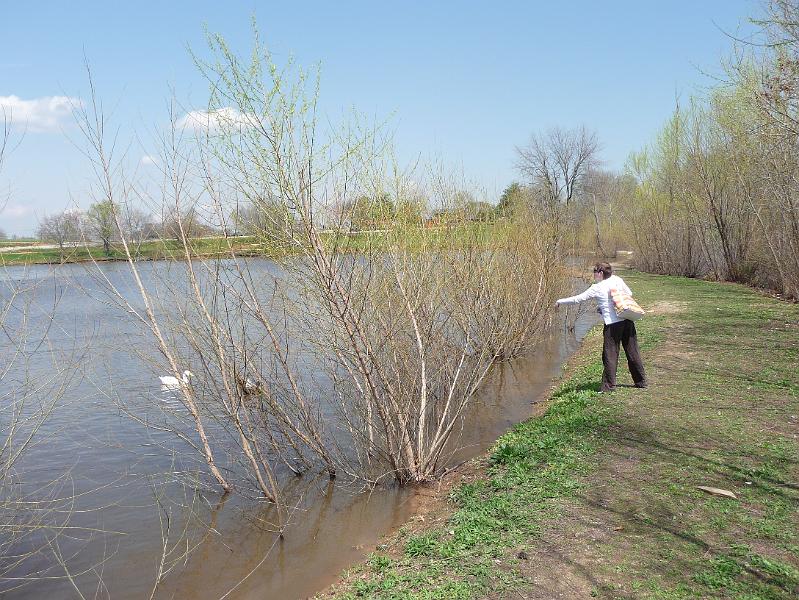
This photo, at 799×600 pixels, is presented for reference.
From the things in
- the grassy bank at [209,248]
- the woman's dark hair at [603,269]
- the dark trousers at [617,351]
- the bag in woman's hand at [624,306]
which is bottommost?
the dark trousers at [617,351]

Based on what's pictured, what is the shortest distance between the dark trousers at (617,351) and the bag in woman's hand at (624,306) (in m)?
0.15

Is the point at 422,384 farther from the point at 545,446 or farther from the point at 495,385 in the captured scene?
the point at 495,385

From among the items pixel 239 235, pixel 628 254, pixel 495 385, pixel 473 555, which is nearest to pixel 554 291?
pixel 495 385

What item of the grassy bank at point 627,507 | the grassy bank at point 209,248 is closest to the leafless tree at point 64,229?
the grassy bank at point 209,248

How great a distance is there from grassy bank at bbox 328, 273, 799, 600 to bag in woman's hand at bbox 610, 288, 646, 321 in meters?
1.08

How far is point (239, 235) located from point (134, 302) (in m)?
14.0

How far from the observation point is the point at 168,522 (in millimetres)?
5434

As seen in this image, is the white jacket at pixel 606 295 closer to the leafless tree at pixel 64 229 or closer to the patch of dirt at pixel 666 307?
the leafless tree at pixel 64 229

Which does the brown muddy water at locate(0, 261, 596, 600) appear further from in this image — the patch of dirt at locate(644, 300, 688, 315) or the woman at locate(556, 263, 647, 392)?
the patch of dirt at locate(644, 300, 688, 315)

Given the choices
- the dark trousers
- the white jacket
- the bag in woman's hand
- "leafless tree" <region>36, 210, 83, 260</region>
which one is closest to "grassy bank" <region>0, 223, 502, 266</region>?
"leafless tree" <region>36, 210, 83, 260</region>

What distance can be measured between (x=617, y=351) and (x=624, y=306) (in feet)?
2.77

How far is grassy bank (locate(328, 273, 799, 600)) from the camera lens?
4160 millimetres

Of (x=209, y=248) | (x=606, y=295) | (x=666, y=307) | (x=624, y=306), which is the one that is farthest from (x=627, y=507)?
(x=666, y=307)

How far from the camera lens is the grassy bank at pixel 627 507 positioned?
416 cm
